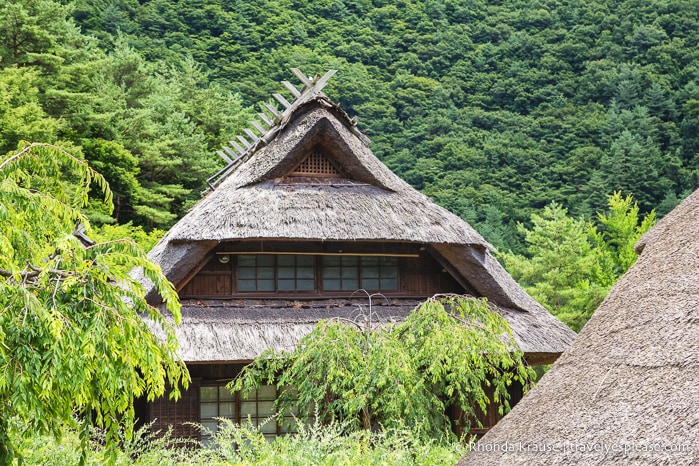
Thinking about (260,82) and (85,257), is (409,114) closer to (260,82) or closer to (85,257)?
(260,82)

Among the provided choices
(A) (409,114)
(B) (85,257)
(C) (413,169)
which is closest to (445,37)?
(A) (409,114)

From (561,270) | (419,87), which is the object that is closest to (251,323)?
(561,270)

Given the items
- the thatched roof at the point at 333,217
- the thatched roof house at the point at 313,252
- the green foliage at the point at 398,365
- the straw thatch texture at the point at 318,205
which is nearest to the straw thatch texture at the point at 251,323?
the thatched roof house at the point at 313,252

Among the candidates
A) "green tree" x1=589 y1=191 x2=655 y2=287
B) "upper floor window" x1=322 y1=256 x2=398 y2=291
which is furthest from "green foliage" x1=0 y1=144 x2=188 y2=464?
"green tree" x1=589 y1=191 x2=655 y2=287

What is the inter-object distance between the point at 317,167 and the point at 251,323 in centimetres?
342

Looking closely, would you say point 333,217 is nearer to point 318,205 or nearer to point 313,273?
point 318,205

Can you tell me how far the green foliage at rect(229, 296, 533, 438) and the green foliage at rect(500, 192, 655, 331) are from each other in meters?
20.5

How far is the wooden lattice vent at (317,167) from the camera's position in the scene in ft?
50.7

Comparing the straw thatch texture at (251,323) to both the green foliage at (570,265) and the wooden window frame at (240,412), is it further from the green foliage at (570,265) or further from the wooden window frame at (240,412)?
the green foliage at (570,265)

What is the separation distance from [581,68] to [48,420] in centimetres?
4732

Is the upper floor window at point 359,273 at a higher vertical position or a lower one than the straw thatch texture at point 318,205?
lower

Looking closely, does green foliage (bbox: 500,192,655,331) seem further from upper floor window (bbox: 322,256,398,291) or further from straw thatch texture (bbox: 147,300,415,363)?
straw thatch texture (bbox: 147,300,415,363)

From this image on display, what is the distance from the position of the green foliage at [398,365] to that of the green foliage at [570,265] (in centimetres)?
2054

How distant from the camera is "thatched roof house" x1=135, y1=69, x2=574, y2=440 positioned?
1357 cm
